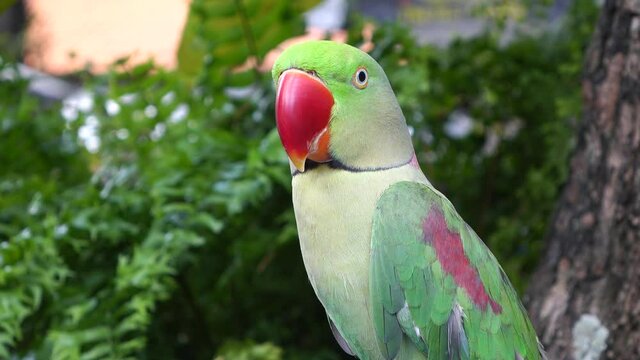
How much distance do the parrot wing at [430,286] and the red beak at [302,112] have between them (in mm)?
144

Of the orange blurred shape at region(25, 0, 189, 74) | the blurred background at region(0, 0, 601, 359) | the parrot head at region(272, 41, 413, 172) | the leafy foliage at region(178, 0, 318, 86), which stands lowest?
the orange blurred shape at region(25, 0, 189, 74)

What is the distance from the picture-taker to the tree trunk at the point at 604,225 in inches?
58.9

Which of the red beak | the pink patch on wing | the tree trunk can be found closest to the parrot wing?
the pink patch on wing

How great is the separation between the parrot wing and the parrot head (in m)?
0.08

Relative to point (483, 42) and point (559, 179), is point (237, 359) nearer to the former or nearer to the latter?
point (559, 179)

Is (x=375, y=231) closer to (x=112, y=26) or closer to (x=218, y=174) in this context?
(x=218, y=174)

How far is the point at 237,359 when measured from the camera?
5.31 feet

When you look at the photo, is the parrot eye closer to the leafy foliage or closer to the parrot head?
the parrot head

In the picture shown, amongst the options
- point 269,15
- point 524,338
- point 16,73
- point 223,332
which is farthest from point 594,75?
point 16,73

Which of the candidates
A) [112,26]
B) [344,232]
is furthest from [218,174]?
[112,26]

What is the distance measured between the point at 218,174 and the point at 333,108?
2.66 feet

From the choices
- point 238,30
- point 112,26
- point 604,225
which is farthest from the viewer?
point 112,26

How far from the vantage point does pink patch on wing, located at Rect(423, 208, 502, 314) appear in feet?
3.55

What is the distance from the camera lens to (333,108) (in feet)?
3.42
